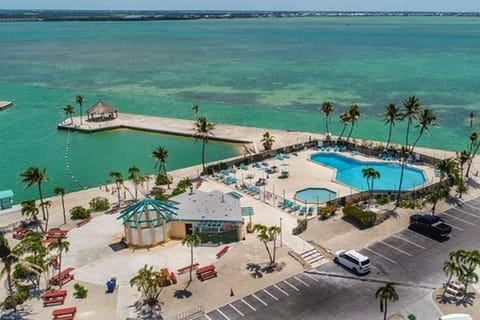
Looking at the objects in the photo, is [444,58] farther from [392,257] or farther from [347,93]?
[392,257]

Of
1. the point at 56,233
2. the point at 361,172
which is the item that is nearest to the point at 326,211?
the point at 361,172

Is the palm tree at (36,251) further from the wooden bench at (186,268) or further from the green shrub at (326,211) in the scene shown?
the green shrub at (326,211)

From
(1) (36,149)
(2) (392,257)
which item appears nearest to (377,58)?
(1) (36,149)

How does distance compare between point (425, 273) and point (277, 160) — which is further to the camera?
point (277, 160)

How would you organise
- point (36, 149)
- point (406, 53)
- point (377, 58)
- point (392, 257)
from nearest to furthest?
point (392, 257), point (36, 149), point (377, 58), point (406, 53)

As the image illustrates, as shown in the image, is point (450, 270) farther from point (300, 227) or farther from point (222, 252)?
point (222, 252)

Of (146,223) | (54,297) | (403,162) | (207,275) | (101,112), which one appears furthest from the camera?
(101,112)

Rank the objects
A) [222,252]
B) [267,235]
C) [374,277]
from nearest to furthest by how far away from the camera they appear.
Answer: [374,277]
[267,235]
[222,252]

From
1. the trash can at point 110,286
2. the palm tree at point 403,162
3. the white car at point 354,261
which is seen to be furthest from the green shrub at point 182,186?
the palm tree at point 403,162

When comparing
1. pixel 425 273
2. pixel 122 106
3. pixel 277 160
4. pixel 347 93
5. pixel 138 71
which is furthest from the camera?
pixel 138 71
